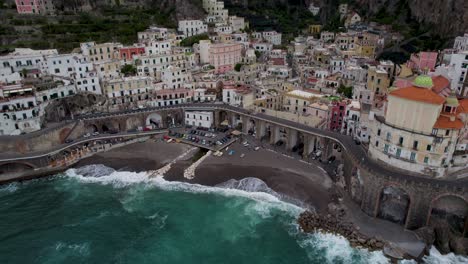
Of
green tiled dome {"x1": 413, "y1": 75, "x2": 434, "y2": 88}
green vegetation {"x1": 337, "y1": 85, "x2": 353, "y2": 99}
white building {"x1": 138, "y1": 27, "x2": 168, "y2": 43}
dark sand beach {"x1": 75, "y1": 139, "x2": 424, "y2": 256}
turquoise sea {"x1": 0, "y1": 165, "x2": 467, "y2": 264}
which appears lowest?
turquoise sea {"x1": 0, "y1": 165, "x2": 467, "y2": 264}

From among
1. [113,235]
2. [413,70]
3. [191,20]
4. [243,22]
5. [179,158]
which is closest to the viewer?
[113,235]

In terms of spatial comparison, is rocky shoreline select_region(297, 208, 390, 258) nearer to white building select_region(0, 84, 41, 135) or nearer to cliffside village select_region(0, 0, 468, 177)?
cliffside village select_region(0, 0, 468, 177)

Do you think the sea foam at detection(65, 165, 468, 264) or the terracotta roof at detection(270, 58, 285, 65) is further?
the terracotta roof at detection(270, 58, 285, 65)

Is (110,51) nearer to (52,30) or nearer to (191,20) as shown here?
(52,30)

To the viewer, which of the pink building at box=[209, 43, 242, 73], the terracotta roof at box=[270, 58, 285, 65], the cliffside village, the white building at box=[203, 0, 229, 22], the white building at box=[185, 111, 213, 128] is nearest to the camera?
the cliffside village

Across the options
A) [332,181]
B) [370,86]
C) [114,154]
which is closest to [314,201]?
[332,181]

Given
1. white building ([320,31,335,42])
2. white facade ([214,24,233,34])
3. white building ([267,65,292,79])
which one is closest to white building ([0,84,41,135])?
white building ([267,65,292,79])
